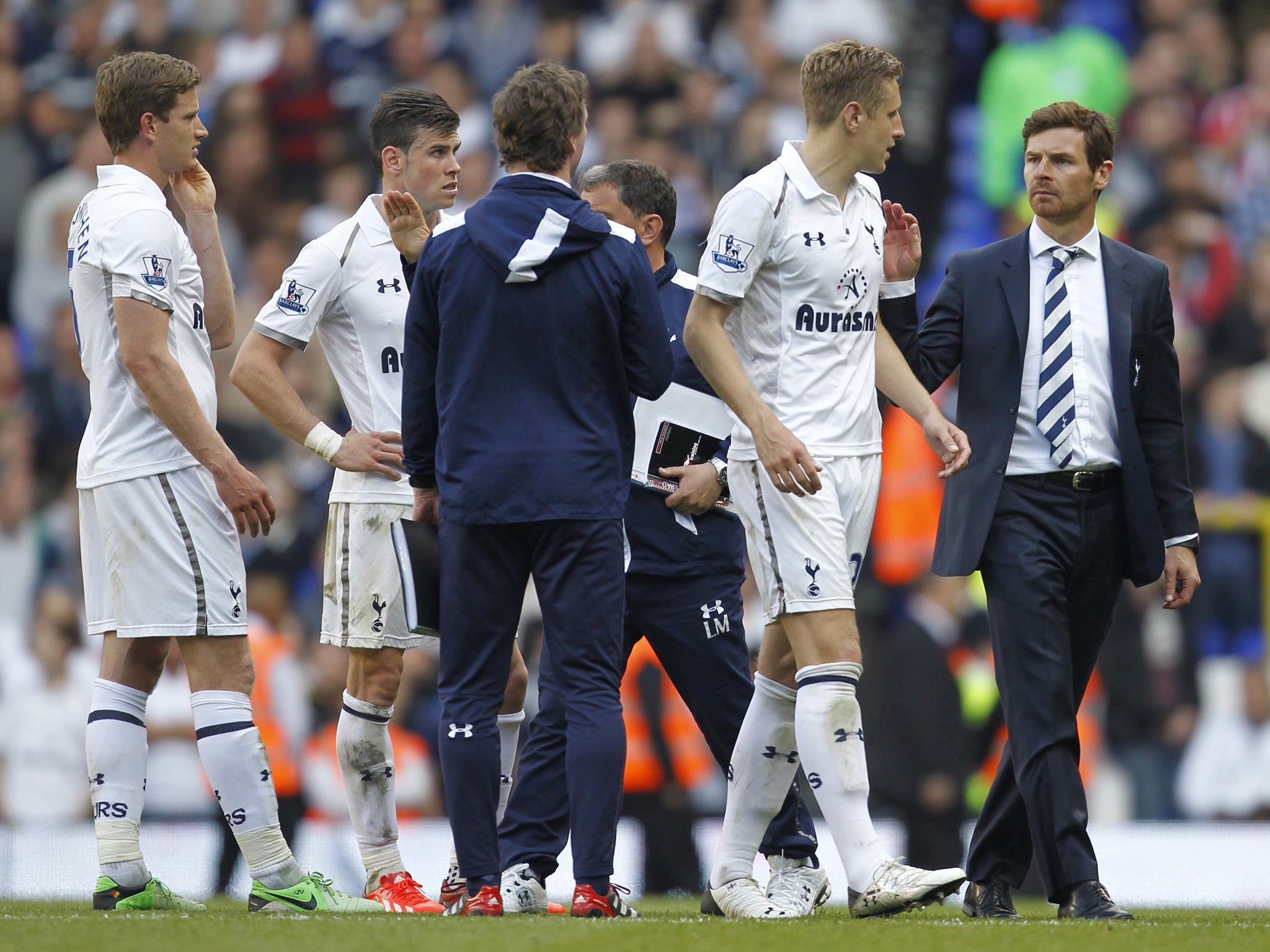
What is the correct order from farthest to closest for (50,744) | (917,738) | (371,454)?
(50,744), (917,738), (371,454)

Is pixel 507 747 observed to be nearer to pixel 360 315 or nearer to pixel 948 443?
pixel 360 315

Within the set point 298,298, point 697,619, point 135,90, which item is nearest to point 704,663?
point 697,619

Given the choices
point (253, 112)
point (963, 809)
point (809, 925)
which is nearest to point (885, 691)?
point (963, 809)

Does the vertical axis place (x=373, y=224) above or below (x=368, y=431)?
above

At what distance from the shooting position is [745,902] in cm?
490

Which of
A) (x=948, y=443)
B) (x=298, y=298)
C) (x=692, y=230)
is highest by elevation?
(x=692, y=230)

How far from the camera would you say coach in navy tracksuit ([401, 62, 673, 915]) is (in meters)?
4.42

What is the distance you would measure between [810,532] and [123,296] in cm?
209

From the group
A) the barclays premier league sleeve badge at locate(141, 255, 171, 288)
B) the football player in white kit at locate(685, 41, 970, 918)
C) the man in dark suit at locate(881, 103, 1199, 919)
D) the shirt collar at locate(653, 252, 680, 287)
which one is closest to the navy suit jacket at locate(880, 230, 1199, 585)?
the man in dark suit at locate(881, 103, 1199, 919)

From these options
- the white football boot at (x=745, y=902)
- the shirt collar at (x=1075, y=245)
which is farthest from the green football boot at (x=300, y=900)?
the shirt collar at (x=1075, y=245)

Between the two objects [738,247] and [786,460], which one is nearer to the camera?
[786,460]

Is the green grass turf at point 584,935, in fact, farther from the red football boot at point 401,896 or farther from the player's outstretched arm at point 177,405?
the player's outstretched arm at point 177,405

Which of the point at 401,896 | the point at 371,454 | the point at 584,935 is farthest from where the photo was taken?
the point at 371,454

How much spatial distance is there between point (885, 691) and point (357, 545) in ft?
13.2
